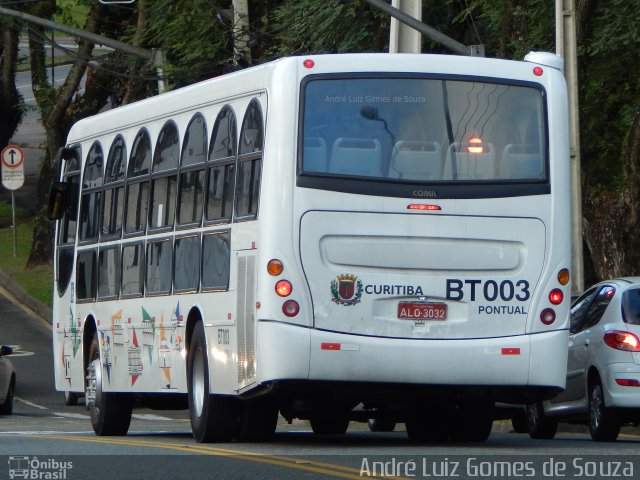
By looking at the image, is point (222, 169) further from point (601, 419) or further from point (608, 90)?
point (608, 90)

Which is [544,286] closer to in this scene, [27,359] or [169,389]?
[169,389]

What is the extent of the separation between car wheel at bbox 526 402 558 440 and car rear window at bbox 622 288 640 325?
1952mm

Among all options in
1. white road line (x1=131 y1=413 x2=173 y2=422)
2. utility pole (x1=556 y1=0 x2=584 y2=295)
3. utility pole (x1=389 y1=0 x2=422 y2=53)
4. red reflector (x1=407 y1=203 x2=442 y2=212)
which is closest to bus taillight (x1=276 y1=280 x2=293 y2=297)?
red reflector (x1=407 y1=203 x2=442 y2=212)

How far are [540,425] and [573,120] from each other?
5598 mm

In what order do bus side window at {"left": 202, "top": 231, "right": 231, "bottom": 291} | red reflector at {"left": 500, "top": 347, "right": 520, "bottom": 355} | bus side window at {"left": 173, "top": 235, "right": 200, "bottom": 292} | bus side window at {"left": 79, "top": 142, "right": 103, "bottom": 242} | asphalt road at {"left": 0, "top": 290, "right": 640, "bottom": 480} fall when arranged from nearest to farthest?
asphalt road at {"left": 0, "top": 290, "right": 640, "bottom": 480} < red reflector at {"left": 500, "top": 347, "right": 520, "bottom": 355} < bus side window at {"left": 202, "top": 231, "right": 231, "bottom": 291} < bus side window at {"left": 173, "top": 235, "right": 200, "bottom": 292} < bus side window at {"left": 79, "top": 142, "right": 103, "bottom": 242}

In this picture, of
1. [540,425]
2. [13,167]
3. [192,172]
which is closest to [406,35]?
[540,425]

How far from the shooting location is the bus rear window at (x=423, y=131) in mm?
13703

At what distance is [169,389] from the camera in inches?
629

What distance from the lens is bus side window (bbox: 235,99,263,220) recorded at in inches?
550

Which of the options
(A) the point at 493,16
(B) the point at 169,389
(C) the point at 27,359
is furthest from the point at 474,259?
(C) the point at 27,359

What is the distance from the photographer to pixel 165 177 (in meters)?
16.2

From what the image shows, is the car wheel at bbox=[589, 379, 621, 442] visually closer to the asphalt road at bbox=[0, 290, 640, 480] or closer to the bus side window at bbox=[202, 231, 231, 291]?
the asphalt road at bbox=[0, 290, 640, 480]

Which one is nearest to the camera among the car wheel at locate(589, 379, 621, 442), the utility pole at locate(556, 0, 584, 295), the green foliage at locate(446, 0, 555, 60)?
the car wheel at locate(589, 379, 621, 442)

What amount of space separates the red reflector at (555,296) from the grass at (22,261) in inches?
995
